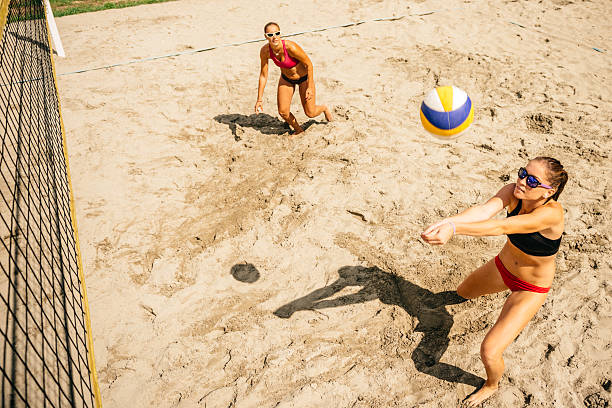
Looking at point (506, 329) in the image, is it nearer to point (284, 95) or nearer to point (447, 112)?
point (447, 112)

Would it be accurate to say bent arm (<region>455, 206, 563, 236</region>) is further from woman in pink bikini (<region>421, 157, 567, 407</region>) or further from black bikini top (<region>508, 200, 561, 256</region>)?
black bikini top (<region>508, 200, 561, 256</region>)

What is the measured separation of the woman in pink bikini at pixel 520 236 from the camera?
2.72 m

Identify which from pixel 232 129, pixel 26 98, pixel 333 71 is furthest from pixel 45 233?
pixel 333 71

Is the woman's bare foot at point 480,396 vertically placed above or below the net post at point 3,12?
below

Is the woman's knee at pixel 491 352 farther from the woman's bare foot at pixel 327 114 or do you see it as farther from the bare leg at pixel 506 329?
A: the woman's bare foot at pixel 327 114

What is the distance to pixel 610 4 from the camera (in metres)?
9.26

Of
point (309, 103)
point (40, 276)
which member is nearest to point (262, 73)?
point (309, 103)

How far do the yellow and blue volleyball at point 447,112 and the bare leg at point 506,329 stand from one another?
165 centimetres

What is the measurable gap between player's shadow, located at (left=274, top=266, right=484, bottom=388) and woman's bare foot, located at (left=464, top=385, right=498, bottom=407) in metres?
0.18

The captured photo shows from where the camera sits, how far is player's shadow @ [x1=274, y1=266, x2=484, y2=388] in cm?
354

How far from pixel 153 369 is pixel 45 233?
2.42 metres

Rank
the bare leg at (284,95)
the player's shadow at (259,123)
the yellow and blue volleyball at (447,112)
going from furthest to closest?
1. the player's shadow at (259,123)
2. the bare leg at (284,95)
3. the yellow and blue volleyball at (447,112)

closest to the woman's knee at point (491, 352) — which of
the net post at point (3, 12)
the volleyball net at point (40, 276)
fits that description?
the volleyball net at point (40, 276)

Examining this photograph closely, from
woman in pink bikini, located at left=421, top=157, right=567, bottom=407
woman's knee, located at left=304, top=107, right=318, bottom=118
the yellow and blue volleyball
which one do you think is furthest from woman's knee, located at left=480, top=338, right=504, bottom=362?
woman's knee, located at left=304, top=107, right=318, bottom=118
